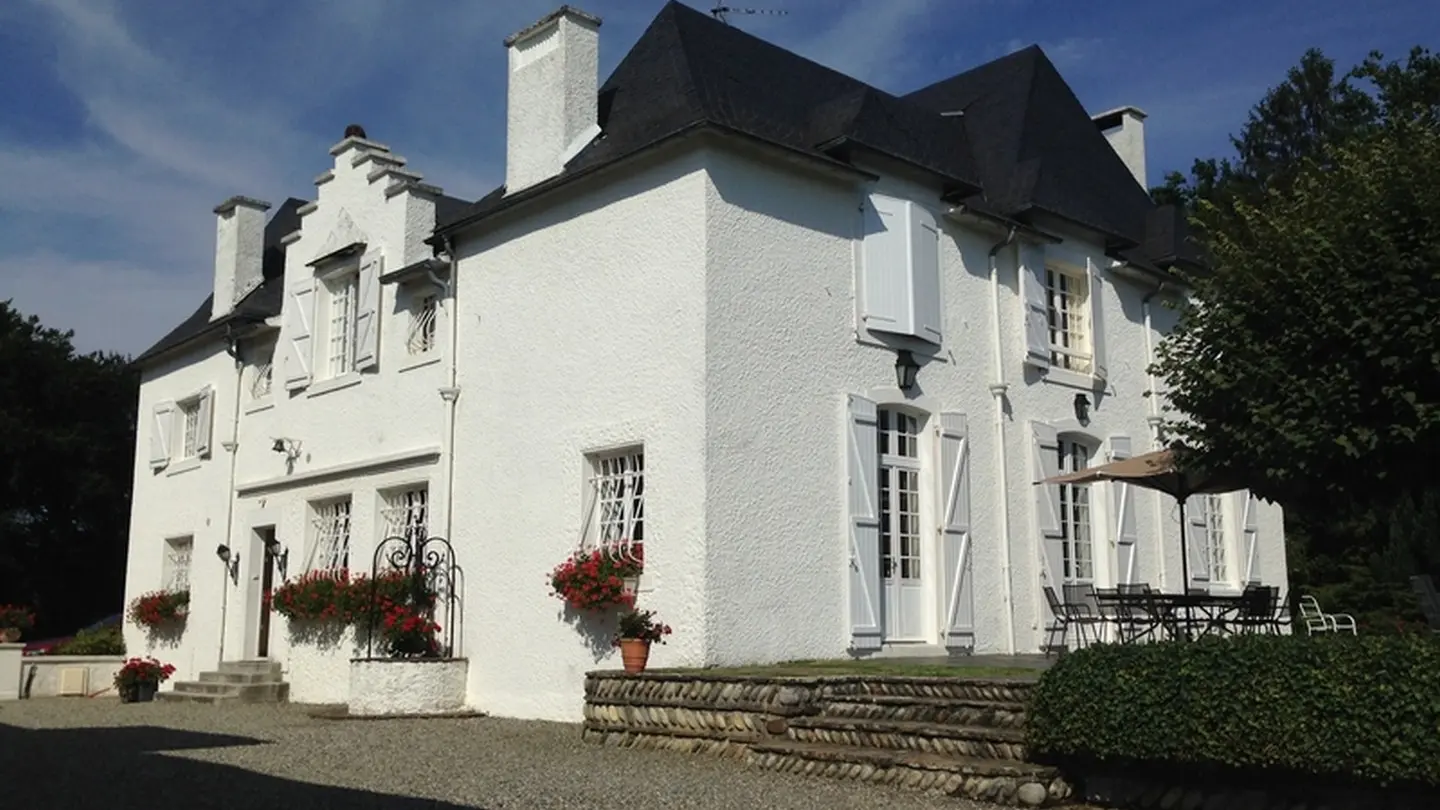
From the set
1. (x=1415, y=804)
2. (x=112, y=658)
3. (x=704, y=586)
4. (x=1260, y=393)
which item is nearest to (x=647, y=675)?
(x=704, y=586)

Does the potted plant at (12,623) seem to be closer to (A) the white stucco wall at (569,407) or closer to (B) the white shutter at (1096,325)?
(A) the white stucco wall at (569,407)

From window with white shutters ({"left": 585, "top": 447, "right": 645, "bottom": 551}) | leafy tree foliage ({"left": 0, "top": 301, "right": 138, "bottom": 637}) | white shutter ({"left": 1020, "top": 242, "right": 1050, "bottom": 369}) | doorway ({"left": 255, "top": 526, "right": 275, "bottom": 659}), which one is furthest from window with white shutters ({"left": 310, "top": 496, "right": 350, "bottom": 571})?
leafy tree foliage ({"left": 0, "top": 301, "right": 138, "bottom": 637})

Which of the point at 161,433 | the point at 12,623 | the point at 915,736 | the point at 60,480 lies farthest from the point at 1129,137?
the point at 60,480

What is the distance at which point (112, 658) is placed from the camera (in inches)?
746

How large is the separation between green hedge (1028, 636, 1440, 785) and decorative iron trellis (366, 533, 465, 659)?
7241mm

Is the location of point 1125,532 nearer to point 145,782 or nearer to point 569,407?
point 569,407

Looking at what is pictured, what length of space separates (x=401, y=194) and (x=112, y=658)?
8.30 metres

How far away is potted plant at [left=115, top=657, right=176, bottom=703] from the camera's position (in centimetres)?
1722

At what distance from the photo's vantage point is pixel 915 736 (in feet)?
28.5

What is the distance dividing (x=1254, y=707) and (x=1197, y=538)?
9863 millimetres

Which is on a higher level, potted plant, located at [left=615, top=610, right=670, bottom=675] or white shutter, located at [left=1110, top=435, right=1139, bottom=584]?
white shutter, located at [left=1110, top=435, right=1139, bottom=584]

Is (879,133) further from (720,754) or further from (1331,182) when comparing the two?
(720,754)

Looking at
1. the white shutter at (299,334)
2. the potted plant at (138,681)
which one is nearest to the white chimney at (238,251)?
the white shutter at (299,334)

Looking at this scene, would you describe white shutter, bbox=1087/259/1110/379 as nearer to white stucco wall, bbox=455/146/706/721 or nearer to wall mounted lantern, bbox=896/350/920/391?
wall mounted lantern, bbox=896/350/920/391
